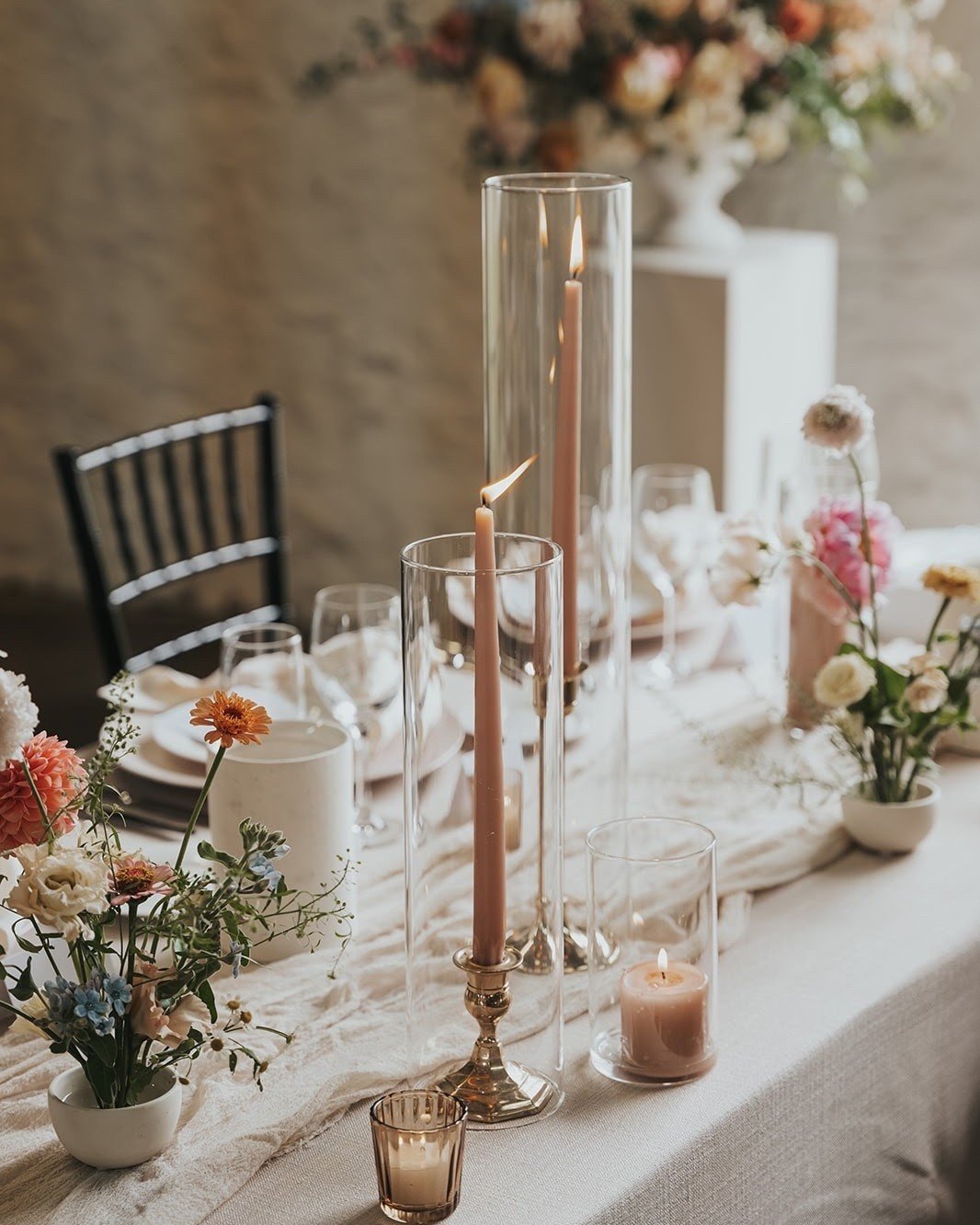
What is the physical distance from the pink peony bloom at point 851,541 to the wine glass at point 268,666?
0.43 metres

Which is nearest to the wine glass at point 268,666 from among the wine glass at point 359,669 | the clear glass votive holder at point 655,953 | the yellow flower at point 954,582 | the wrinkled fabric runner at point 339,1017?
the wine glass at point 359,669

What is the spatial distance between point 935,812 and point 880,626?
0.46 metres

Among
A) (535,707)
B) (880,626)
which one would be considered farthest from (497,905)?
(880,626)

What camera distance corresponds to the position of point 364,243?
3.81 metres

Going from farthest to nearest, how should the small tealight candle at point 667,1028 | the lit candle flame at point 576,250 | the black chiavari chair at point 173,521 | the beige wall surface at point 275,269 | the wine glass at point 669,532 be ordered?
1. the beige wall surface at point 275,269
2. the black chiavari chair at point 173,521
3. the wine glass at point 669,532
4. the lit candle flame at point 576,250
5. the small tealight candle at point 667,1028

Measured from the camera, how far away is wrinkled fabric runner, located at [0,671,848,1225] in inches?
30.9

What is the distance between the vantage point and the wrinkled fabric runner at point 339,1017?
0.79 m

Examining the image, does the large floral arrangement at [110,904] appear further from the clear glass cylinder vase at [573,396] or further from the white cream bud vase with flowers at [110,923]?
the clear glass cylinder vase at [573,396]

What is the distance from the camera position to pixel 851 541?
1243 mm

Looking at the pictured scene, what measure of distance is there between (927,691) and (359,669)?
436 mm

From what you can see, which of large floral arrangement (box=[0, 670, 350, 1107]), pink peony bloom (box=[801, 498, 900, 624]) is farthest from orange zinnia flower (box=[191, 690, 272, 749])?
pink peony bloom (box=[801, 498, 900, 624])

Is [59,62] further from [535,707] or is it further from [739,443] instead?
[535,707]

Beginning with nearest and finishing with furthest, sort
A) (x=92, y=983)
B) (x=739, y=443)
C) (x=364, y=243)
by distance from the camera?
(x=92, y=983) → (x=739, y=443) → (x=364, y=243)

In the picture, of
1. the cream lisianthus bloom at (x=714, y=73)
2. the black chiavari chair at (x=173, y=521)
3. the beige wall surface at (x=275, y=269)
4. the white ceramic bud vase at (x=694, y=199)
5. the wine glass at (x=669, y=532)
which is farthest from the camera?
the beige wall surface at (x=275, y=269)
